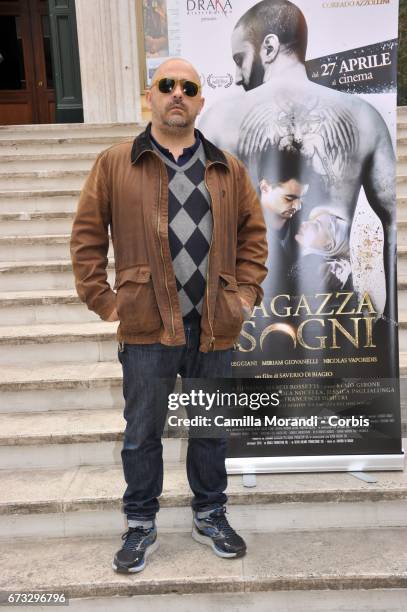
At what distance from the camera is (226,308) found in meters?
2.11

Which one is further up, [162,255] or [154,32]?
[154,32]

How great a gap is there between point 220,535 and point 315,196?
5.00 feet

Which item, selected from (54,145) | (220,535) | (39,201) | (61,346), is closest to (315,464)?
(220,535)

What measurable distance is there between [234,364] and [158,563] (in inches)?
35.8

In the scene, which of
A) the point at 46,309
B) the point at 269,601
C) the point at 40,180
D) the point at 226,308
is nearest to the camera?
the point at 226,308

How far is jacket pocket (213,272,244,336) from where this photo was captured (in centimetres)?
211

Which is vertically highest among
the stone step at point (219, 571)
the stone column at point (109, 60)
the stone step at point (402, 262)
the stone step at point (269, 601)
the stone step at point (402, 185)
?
the stone column at point (109, 60)

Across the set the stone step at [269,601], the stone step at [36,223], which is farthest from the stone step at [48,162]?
the stone step at [269,601]

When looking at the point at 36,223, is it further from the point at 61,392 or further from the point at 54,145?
the point at 61,392

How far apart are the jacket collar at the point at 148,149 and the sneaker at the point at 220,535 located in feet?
4.66

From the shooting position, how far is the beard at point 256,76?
7.97ft

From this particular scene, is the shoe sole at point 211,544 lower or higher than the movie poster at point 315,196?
lower

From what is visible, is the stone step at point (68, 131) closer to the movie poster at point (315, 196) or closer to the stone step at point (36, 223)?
the stone step at point (36, 223)

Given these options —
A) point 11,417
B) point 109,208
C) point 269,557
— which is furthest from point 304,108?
point 11,417
